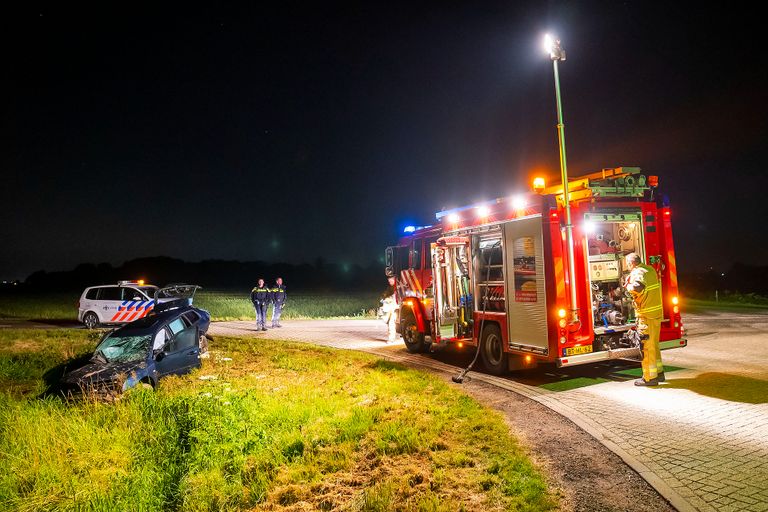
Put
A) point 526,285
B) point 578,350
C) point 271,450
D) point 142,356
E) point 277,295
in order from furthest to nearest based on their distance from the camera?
1. point 277,295
2. point 142,356
3. point 526,285
4. point 578,350
5. point 271,450

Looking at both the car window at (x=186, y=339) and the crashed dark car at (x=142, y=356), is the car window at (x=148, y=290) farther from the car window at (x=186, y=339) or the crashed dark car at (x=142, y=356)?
the car window at (x=186, y=339)

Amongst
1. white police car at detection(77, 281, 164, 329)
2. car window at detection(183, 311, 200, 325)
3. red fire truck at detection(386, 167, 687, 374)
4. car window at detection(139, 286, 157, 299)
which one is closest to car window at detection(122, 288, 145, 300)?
white police car at detection(77, 281, 164, 329)

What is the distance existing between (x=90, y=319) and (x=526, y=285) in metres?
16.7

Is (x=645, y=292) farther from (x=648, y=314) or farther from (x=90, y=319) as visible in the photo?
(x=90, y=319)

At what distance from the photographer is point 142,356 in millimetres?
8953

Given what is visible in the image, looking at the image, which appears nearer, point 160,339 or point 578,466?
point 578,466

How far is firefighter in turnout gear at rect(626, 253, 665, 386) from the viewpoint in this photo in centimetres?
755

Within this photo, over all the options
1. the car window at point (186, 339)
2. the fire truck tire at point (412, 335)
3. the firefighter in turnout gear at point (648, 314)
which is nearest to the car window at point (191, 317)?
the car window at point (186, 339)

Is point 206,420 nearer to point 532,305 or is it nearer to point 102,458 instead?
point 102,458

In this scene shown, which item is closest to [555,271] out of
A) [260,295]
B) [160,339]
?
[160,339]

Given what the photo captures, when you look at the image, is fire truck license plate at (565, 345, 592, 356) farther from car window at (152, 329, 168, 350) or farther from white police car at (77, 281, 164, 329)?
white police car at (77, 281, 164, 329)

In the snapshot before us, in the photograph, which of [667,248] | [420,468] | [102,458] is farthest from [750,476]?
[102,458]

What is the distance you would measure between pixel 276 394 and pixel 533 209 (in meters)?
5.19

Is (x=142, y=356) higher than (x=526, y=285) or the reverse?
the reverse
